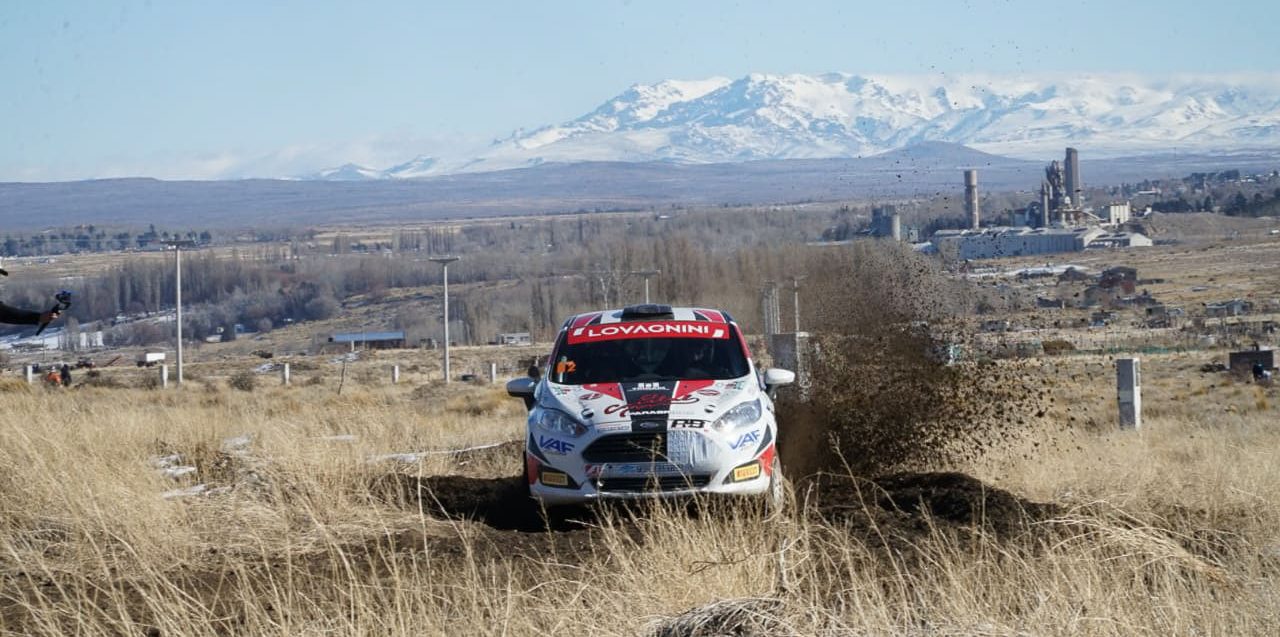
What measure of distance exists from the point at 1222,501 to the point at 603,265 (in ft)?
283

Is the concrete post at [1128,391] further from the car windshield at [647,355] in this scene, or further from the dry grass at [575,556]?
the car windshield at [647,355]

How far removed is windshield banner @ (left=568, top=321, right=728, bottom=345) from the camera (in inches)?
504

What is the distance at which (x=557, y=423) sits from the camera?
11.4m

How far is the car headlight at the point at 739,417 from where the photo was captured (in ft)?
36.4

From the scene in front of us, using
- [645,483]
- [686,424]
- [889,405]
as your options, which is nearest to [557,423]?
[645,483]

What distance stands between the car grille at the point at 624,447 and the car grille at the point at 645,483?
0.47 ft

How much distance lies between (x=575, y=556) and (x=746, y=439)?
2.62 m

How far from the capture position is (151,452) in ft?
49.0

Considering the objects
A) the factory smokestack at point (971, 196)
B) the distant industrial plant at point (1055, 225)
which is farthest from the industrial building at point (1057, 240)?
the factory smokestack at point (971, 196)

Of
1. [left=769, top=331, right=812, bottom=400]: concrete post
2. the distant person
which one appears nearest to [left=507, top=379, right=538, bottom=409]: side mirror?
[left=769, top=331, right=812, bottom=400]: concrete post

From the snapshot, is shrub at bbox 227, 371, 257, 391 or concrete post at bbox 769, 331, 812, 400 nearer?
concrete post at bbox 769, 331, 812, 400

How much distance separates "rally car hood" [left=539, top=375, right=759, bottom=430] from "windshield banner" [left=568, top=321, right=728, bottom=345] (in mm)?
756

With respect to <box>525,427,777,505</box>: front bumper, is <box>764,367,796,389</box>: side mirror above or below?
above

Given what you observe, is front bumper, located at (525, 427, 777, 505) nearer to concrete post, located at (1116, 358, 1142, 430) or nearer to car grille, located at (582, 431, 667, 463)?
car grille, located at (582, 431, 667, 463)
